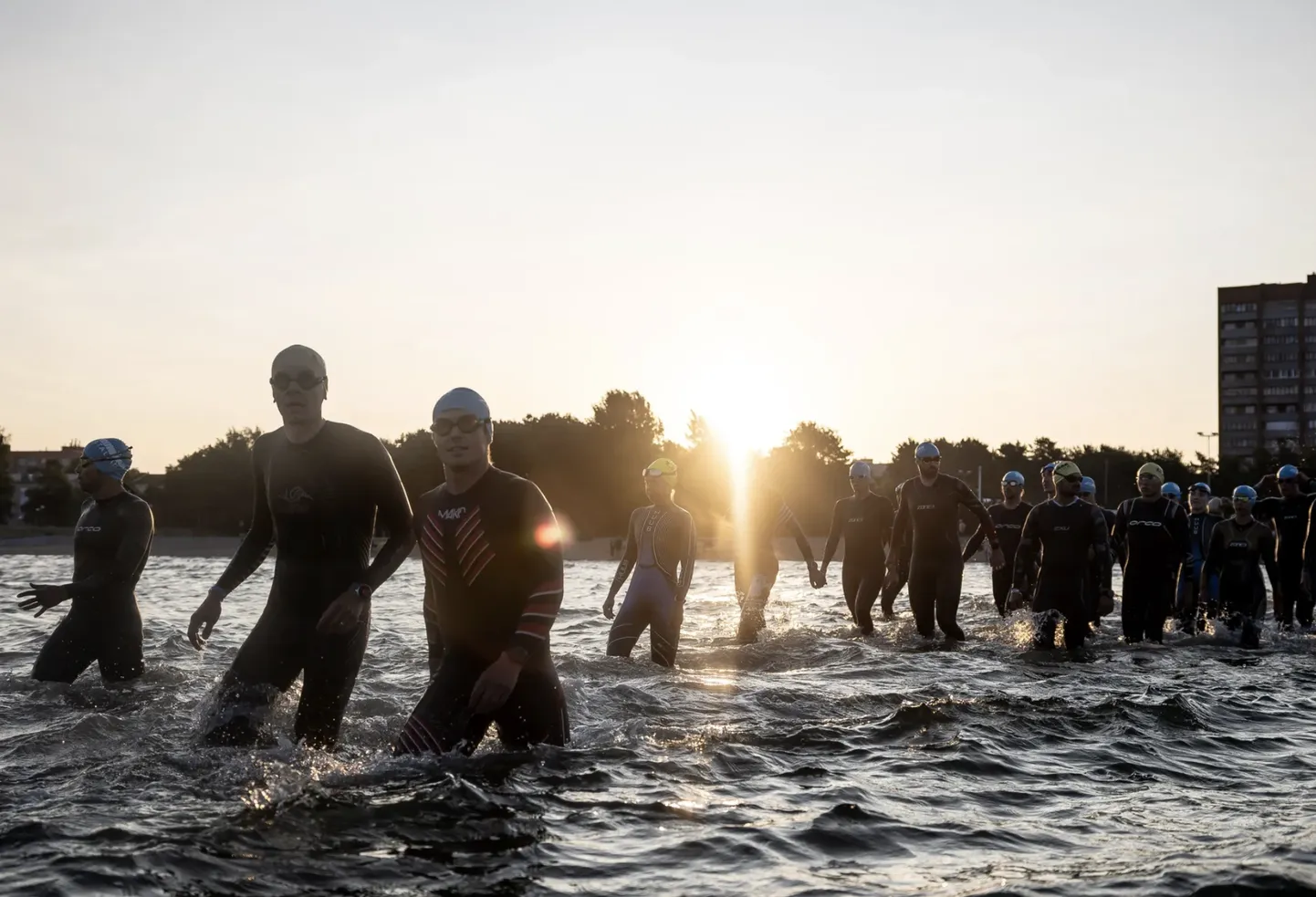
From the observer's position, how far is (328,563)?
636cm

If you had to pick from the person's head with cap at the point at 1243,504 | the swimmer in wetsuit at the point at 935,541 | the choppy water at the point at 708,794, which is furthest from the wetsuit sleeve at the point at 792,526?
the person's head with cap at the point at 1243,504

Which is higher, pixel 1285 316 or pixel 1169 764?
pixel 1285 316

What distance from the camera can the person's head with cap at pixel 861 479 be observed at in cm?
1662

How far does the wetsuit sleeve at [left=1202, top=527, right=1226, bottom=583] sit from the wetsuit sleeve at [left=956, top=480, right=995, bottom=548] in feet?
10.1

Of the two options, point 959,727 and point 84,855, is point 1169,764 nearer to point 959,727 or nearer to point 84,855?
point 959,727

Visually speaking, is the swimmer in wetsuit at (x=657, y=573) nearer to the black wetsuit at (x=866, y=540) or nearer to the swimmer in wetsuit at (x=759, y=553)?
the swimmer in wetsuit at (x=759, y=553)

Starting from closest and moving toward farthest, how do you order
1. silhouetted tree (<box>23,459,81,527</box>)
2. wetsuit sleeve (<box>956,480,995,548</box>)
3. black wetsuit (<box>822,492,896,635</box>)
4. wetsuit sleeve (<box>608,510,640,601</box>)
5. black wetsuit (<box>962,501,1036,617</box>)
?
wetsuit sleeve (<box>608,510,640,601</box>), wetsuit sleeve (<box>956,480,995,548</box>), black wetsuit (<box>822,492,896,635</box>), black wetsuit (<box>962,501,1036,617</box>), silhouetted tree (<box>23,459,81,527</box>)

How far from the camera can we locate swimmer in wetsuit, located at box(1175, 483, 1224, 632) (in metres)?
16.3

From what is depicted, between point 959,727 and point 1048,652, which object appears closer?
point 959,727

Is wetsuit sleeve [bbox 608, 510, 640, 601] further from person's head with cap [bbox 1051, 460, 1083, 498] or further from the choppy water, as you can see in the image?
person's head with cap [bbox 1051, 460, 1083, 498]

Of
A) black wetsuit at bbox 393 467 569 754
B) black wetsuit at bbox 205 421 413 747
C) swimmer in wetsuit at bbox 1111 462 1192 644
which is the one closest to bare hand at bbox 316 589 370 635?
black wetsuit at bbox 205 421 413 747

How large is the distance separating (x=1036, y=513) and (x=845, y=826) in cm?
829

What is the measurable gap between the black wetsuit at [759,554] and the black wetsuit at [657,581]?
339 centimetres

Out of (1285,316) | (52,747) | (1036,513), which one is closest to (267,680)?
(52,747)
